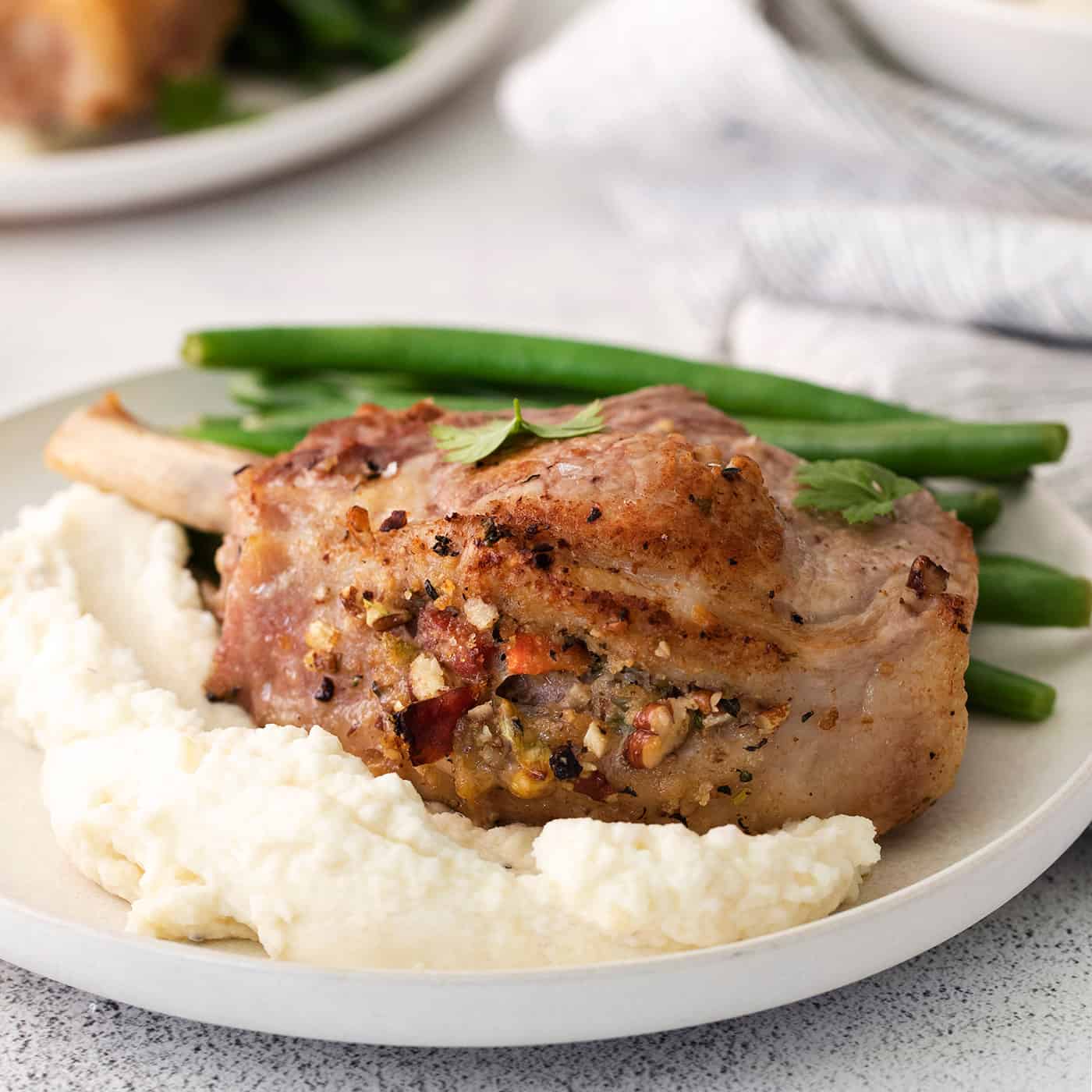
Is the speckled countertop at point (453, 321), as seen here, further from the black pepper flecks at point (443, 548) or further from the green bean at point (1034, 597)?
the black pepper flecks at point (443, 548)

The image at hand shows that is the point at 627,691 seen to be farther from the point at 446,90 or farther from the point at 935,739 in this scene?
the point at 446,90

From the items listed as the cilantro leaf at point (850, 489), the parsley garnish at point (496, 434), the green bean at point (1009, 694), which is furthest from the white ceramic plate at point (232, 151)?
the green bean at point (1009, 694)

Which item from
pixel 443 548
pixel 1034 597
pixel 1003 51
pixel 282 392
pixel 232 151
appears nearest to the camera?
pixel 443 548

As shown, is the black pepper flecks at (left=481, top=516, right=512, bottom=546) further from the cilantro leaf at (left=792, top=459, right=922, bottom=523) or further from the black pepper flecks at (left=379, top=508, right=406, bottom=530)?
the cilantro leaf at (left=792, top=459, right=922, bottom=523)

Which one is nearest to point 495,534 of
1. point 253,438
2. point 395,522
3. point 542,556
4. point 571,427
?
point 542,556

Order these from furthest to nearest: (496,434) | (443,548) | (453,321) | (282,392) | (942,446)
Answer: (453,321) → (282,392) → (942,446) → (496,434) → (443,548)

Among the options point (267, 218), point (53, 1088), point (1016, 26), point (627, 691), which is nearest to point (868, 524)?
point (627, 691)

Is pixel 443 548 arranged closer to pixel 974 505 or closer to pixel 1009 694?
pixel 1009 694
